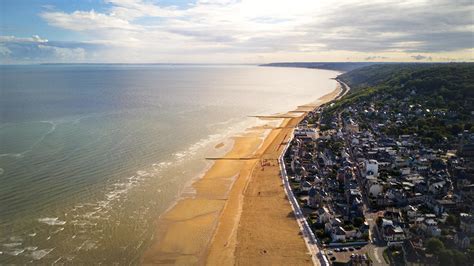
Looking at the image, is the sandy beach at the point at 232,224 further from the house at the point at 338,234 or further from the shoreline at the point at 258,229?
the house at the point at 338,234

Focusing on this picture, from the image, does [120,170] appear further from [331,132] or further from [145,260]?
[331,132]

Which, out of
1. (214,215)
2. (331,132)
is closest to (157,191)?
(214,215)

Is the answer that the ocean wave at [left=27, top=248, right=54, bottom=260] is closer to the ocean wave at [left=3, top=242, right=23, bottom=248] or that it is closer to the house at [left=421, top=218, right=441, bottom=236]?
the ocean wave at [left=3, top=242, right=23, bottom=248]

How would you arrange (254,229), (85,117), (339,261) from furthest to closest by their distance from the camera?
(85,117) < (254,229) < (339,261)

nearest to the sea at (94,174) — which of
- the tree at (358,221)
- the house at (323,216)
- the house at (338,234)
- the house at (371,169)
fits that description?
the house at (323,216)

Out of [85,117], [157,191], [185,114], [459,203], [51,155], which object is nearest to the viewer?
[459,203]

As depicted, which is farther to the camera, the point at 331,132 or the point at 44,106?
the point at 44,106
